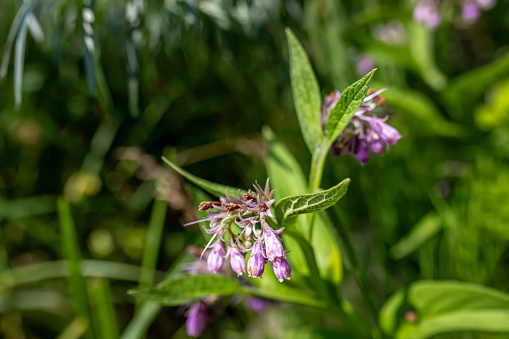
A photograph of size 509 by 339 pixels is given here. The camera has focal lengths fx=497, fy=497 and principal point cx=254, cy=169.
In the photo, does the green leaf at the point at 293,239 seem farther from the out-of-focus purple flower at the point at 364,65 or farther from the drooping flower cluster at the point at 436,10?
the out-of-focus purple flower at the point at 364,65

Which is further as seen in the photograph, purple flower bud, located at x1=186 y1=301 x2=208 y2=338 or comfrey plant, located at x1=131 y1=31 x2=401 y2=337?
purple flower bud, located at x1=186 y1=301 x2=208 y2=338

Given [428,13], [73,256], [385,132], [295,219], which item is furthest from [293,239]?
[428,13]

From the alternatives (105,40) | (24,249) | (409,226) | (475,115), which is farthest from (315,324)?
(105,40)

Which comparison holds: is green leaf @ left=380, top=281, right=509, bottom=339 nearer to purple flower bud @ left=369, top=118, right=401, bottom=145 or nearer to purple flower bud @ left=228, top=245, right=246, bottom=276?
purple flower bud @ left=369, top=118, right=401, bottom=145

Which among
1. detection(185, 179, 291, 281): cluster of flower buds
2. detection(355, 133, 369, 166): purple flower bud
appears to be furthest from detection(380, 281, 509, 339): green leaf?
detection(185, 179, 291, 281): cluster of flower buds

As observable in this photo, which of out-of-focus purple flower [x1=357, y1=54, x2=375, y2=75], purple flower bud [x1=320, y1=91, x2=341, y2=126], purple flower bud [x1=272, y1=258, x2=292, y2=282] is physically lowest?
out-of-focus purple flower [x1=357, y1=54, x2=375, y2=75]

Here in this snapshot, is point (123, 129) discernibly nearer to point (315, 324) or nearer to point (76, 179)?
point (76, 179)

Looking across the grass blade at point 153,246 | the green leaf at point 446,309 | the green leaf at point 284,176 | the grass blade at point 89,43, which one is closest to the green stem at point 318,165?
the green leaf at point 284,176
